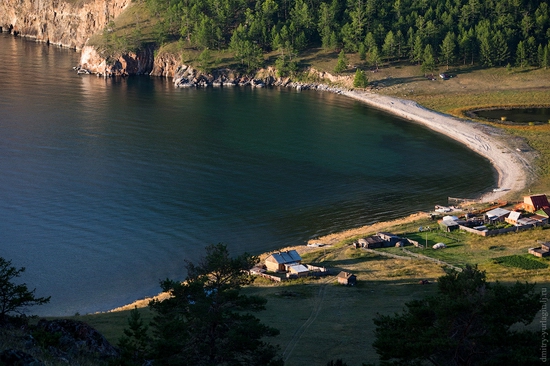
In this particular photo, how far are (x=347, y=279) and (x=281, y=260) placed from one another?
6519 millimetres

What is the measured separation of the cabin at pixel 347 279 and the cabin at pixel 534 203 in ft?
82.8

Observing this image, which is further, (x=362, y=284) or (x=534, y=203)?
(x=534, y=203)

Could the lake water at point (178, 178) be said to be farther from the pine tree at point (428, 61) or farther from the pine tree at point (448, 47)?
the pine tree at point (448, 47)

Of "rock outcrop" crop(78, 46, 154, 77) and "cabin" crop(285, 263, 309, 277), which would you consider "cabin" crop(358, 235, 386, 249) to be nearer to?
"cabin" crop(285, 263, 309, 277)

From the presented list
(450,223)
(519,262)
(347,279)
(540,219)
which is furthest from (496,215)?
(347,279)

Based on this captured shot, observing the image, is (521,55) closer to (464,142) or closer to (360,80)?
(360,80)

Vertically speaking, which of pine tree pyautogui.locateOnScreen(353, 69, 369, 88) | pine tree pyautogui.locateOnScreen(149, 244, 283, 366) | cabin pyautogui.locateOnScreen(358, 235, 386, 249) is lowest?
cabin pyautogui.locateOnScreen(358, 235, 386, 249)

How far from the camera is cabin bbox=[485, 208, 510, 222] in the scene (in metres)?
66.9

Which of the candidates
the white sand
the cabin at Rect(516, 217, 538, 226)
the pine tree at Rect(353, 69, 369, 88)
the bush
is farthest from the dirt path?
the pine tree at Rect(353, 69, 369, 88)

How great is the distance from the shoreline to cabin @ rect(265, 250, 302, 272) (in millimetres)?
6349

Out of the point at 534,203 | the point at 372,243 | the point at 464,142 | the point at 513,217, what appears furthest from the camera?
the point at 464,142

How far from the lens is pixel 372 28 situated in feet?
541

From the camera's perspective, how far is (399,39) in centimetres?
15738

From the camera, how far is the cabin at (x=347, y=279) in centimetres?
5156
